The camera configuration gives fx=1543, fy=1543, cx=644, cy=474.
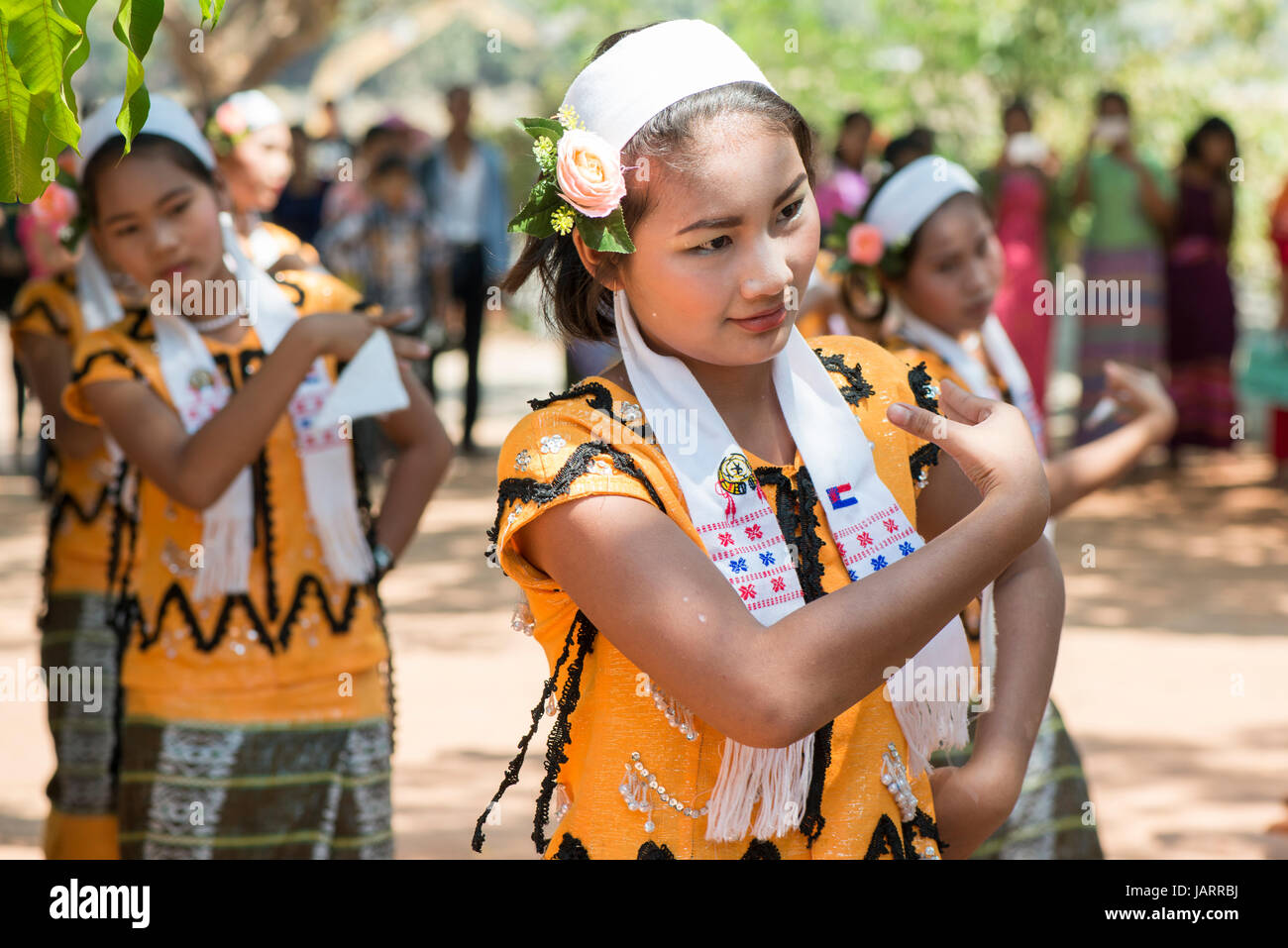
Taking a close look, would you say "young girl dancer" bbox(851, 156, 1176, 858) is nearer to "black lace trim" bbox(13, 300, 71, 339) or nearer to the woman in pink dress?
"black lace trim" bbox(13, 300, 71, 339)

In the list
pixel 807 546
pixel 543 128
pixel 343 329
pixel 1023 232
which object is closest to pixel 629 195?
pixel 543 128

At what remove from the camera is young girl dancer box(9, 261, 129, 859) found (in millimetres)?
4141

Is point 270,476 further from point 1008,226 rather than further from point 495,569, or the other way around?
point 1008,226

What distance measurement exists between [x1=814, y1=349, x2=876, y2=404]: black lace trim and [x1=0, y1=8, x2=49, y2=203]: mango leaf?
100 centimetres

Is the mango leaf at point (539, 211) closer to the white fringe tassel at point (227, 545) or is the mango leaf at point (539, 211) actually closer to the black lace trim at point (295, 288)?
the white fringe tassel at point (227, 545)

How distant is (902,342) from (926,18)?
13.8m

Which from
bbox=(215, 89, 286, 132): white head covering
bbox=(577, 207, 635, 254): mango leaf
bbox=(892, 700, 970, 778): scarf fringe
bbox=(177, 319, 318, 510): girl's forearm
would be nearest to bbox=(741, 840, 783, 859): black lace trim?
bbox=(892, 700, 970, 778): scarf fringe

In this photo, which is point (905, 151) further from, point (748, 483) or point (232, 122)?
point (748, 483)

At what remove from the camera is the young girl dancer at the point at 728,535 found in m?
1.72

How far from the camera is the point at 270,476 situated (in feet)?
10.7

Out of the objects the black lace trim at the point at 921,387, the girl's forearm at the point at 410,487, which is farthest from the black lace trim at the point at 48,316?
the black lace trim at the point at 921,387

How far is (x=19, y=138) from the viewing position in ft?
5.20

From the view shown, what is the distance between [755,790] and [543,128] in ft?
2.91

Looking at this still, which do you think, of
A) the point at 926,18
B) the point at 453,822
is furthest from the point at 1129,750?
the point at 926,18
